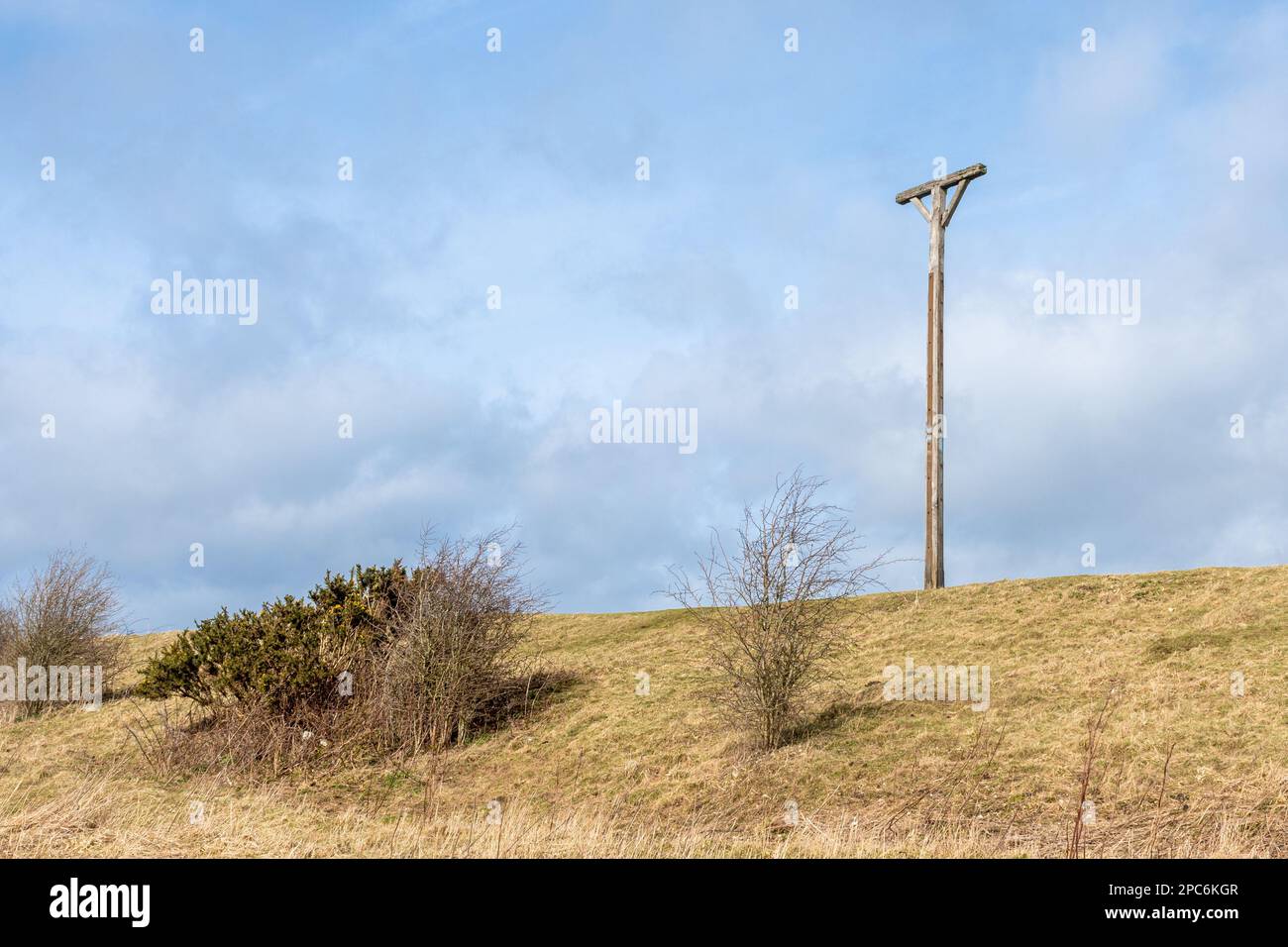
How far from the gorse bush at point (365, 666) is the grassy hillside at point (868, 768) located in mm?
954

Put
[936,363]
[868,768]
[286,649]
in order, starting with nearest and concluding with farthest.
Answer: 1. [868,768]
2. [286,649]
3. [936,363]

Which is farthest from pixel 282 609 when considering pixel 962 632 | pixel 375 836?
pixel 962 632

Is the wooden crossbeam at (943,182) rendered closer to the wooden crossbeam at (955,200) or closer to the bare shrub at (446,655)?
the wooden crossbeam at (955,200)

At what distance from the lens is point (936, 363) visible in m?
23.8

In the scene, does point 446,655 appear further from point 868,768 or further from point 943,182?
point 943,182

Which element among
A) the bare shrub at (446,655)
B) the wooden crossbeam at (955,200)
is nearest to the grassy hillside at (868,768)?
the bare shrub at (446,655)

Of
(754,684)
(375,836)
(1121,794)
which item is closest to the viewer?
(375,836)

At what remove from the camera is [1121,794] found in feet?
43.1

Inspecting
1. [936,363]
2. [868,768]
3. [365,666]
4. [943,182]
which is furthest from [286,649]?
[943,182]

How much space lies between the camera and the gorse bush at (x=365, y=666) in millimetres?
18953

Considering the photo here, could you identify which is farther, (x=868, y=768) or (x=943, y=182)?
(x=943, y=182)

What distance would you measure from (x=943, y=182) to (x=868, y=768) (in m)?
15.0
